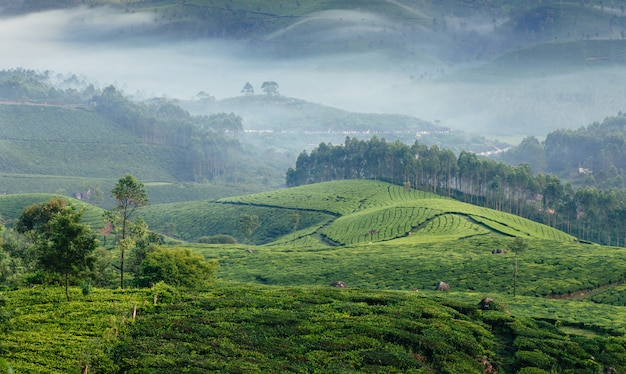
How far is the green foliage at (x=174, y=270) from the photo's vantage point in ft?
210

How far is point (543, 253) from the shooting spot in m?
100

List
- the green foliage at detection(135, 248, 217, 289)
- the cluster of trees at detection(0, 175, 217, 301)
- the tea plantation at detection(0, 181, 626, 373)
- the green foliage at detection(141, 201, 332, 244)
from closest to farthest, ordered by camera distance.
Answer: the tea plantation at detection(0, 181, 626, 373) < the cluster of trees at detection(0, 175, 217, 301) < the green foliage at detection(135, 248, 217, 289) < the green foliage at detection(141, 201, 332, 244)

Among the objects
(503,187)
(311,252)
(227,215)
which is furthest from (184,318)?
(503,187)

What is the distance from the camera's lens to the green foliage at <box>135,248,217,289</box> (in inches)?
2522

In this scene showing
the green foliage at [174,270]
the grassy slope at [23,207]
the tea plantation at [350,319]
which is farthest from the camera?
the grassy slope at [23,207]

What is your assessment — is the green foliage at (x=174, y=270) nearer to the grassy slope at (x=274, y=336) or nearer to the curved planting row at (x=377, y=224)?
the grassy slope at (x=274, y=336)

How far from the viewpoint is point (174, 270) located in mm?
64500

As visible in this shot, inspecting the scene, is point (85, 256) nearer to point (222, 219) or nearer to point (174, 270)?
point (174, 270)

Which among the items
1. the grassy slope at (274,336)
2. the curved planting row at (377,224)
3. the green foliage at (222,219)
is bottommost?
the green foliage at (222,219)

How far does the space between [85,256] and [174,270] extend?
47.0ft

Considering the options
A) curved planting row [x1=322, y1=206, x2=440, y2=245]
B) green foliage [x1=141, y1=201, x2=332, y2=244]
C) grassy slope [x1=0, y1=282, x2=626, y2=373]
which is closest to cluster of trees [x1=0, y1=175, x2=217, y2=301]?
grassy slope [x1=0, y1=282, x2=626, y2=373]

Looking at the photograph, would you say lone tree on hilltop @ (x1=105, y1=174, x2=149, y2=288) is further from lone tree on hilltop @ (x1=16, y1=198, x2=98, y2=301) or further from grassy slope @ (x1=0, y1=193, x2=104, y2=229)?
grassy slope @ (x1=0, y1=193, x2=104, y2=229)

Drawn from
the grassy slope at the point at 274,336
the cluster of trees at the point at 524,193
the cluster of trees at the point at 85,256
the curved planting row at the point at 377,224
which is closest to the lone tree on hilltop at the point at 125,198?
the cluster of trees at the point at 85,256

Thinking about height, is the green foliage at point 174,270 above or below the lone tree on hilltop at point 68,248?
below
